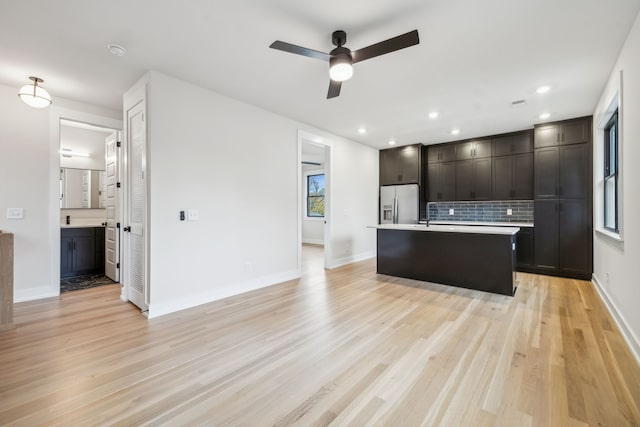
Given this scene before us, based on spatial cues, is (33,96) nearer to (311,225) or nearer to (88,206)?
(88,206)

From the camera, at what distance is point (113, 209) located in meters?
4.69

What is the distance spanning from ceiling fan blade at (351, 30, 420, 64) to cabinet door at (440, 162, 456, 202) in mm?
4595

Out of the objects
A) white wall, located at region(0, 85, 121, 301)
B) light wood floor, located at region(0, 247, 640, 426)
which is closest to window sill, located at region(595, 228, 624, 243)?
light wood floor, located at region(0, 247, 640, 426)

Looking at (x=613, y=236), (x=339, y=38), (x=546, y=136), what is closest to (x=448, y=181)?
(x=546, y=136)

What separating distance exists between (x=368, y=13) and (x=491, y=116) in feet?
11.2

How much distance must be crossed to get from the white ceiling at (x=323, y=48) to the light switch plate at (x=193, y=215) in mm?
1528

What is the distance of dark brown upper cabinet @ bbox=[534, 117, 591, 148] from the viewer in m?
4.57

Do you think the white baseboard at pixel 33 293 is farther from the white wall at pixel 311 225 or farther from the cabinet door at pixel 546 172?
the cabinet door at pixel 546 172

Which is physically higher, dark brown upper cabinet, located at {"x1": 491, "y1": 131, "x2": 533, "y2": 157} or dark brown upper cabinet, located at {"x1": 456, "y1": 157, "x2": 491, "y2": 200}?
dark brown upper cabinet, located at {"x1": 491, "y1": 131, "x2": 533, "y2": 157}

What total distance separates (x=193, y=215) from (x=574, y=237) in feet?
19.1

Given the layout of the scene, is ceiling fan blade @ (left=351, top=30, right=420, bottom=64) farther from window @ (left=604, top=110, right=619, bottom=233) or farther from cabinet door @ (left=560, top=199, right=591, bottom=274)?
cabinet door @ (left=560, top=199, right=591, bottom=274)

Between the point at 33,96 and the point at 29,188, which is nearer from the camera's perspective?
the point at 33,96

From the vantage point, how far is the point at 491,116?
4.58 m

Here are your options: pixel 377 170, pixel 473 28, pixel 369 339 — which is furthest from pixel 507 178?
pixel 369 339
